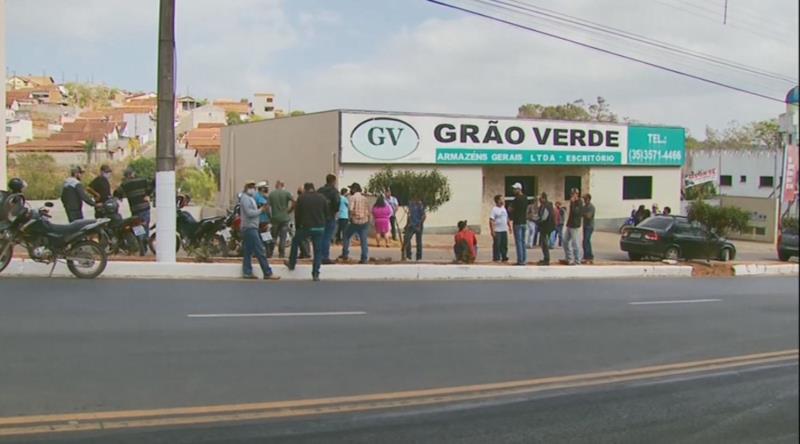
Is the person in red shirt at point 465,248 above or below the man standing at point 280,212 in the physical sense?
below

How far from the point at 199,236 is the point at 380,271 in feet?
12.3

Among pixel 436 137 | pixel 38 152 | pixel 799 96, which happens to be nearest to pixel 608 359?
pixel 799 96

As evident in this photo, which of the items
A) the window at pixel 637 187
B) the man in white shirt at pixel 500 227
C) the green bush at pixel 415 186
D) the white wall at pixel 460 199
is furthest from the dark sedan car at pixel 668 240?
the window at pixel 637 187

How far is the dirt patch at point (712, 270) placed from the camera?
1886 centimetres

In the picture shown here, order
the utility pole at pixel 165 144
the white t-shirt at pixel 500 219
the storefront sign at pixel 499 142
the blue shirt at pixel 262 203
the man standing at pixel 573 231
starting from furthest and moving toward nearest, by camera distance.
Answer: the storefront sign at pixel 499 142 → the man standing at pixel 573 231 → the white t-shirt at pixel 500 219 → the blue shirt at pixel 262 203 → the utility pole at pixel 165 144

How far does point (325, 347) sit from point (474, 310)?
3.57 m

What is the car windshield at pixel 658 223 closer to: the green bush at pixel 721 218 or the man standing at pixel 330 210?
the green bush at pixel 721 218

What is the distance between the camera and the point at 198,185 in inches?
1700

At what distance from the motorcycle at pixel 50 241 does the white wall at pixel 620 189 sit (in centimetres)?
2459

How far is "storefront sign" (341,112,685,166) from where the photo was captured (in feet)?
89.5

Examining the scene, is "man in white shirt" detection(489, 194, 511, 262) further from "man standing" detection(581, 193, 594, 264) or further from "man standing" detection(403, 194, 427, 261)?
"man standing" detection(581, 193, 594, 264)

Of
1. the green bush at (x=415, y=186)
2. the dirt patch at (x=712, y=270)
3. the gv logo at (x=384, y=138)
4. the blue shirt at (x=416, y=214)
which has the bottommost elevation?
the dirt patch at (x=712, y=270)

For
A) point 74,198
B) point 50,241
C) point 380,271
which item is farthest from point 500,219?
point 50,241

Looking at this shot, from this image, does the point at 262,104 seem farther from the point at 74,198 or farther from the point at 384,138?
the point at 74,198
